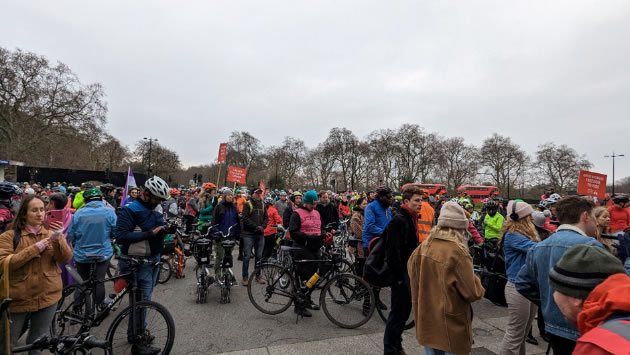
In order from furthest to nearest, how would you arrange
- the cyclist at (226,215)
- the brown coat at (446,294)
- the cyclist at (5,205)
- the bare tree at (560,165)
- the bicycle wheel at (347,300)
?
the bare tree at (560,165)
the cyclist at (226,215)
the bicycle wheel at (347,300)
the cyclist at (5,205)
the brown coat at (446,294)

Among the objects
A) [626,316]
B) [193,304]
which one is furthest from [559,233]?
[193,304]

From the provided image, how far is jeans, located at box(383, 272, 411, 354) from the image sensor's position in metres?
3.20

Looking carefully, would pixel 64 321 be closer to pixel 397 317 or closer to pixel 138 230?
pixel 138 230

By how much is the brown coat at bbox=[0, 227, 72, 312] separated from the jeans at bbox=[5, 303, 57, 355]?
0.07m

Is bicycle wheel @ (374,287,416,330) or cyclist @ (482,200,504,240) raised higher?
cyclist @ (482,200,504,240)

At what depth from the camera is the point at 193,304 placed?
206 inches

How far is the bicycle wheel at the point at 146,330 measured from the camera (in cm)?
326

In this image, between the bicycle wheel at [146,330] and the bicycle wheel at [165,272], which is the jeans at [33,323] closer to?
the bicycle wheel at [146,330]

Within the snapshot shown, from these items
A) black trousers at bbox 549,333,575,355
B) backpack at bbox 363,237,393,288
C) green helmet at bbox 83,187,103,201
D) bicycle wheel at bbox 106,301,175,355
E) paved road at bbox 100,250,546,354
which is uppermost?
green helmet at bbox 83,187,103,201

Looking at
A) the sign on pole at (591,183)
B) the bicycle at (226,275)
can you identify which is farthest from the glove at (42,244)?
the sign on pole at (591,183)

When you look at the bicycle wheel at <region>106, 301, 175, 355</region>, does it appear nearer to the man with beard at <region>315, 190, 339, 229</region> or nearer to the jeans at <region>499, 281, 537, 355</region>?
the jeans at <region>499, 281, 537, 355</region>

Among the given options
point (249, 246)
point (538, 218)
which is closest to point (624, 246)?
point (538, 218)

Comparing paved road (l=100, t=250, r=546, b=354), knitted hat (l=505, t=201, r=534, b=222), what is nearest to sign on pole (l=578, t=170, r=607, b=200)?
paved road (l=100, t=250, r=546, b=354)

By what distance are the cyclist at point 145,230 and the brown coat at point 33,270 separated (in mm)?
704
